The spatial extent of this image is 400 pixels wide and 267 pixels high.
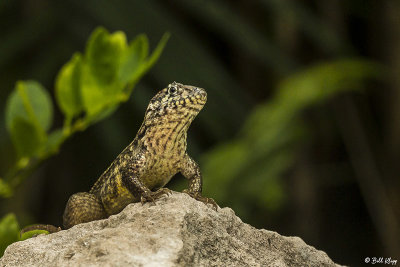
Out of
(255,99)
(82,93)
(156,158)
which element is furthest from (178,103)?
(255,99)

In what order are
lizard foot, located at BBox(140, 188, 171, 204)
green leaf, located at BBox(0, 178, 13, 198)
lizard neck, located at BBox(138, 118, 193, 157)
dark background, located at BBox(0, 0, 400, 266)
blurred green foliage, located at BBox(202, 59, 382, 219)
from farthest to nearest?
1. blurred green foliage, located at BBox(202, 59, 382, 219)
2. dark background, located at BBox(0, 0, 400, 266)
3. lizard neck, located at BBox(138, 118, 193, 157)
4. green leaf, located at BBox(0, 178, 13, 198)
5. lizard foot, located at BBox(140, 188, 171, 204)

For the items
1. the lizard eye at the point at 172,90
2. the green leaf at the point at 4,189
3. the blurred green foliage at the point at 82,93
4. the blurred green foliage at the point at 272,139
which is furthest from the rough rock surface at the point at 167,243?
the blurred green foliage at the point at 272,139

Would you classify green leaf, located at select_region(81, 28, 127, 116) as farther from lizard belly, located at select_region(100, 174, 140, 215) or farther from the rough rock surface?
the rough rock surface

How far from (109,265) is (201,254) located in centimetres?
25

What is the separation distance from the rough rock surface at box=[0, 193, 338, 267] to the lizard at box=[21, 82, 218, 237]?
49 centimetres

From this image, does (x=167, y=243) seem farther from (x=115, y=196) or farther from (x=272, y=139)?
(x=272, y=139)

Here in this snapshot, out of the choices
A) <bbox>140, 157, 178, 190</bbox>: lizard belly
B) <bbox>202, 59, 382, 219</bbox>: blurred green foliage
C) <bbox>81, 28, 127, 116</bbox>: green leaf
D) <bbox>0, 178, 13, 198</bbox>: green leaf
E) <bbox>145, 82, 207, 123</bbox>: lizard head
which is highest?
<bbox>202, 59, 382, 219</bbox>: blurred green foliage

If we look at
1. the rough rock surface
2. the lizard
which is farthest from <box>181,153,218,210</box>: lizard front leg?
the rough rock surface

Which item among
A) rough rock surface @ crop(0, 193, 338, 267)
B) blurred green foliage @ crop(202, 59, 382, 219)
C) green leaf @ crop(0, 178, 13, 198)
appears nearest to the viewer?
rough rock surface @ crop(0, 193, 338, 267)

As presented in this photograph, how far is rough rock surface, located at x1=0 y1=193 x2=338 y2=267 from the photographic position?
5.65ft

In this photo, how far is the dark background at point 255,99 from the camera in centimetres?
467

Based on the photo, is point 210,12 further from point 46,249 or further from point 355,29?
point 46,249

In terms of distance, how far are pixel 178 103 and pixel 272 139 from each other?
2.67 meters

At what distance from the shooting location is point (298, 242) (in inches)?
84.4
